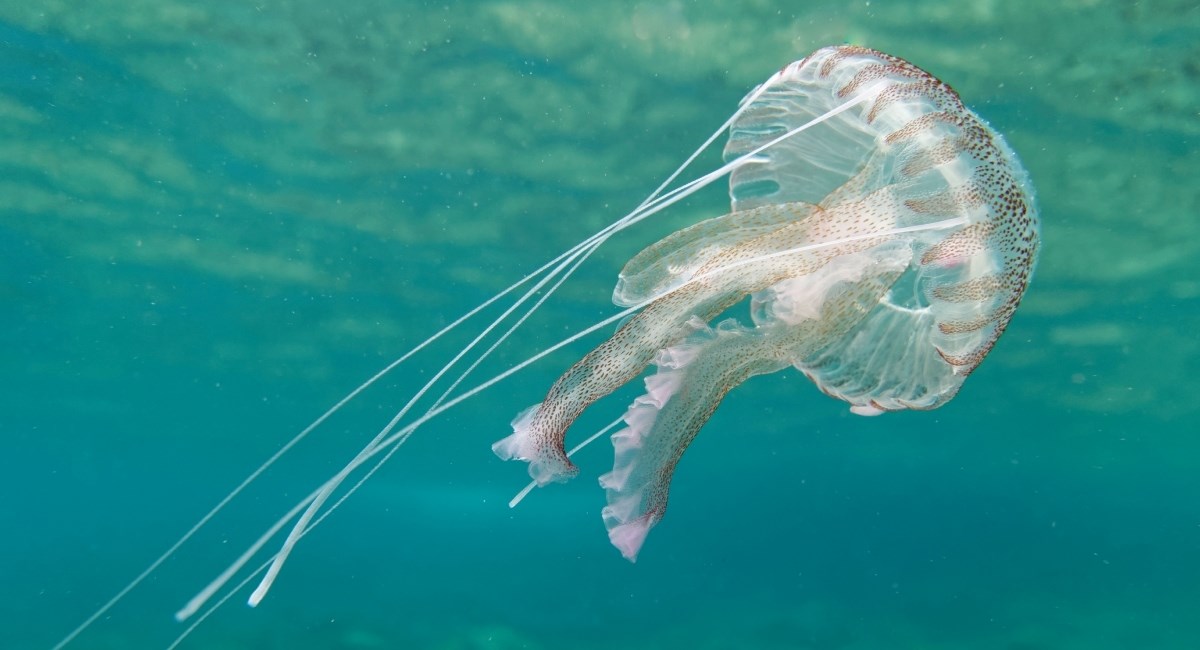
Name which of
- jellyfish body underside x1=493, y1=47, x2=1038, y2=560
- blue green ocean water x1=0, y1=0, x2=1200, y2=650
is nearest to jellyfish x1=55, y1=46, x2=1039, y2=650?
jellyfish body underside x1=493, y1=47, x2=1038, y2=560

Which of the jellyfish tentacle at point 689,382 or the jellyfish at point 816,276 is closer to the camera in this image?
the jellyfish at point 816,276

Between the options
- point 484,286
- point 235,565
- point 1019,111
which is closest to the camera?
point 235,565

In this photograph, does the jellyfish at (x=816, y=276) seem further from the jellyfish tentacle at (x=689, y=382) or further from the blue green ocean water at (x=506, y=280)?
the blue green ocean water at (x=506, y=280)

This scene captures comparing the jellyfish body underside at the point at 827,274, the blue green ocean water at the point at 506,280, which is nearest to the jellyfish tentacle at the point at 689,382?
the jellyfish body underside at the point at 827,274

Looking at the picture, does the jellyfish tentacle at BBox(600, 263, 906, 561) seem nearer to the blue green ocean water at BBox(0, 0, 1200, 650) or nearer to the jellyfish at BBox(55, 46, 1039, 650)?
the jellyfish at BBox(55, 46, 1039, 650)

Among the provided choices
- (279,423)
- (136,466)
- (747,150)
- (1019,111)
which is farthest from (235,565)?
(136,466)

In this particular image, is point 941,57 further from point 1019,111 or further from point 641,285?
point 641,285

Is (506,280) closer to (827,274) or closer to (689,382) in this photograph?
(689,382)
